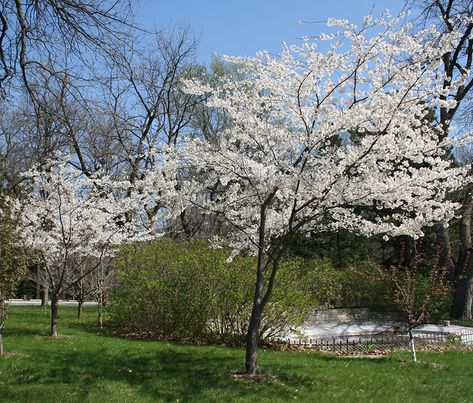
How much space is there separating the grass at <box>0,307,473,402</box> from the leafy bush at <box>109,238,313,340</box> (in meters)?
1.00

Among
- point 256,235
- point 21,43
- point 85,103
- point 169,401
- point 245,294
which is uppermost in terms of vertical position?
point 21,43

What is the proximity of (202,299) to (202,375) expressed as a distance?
3.53 metres

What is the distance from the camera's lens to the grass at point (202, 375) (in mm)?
5551

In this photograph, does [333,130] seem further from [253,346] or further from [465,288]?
[465,288]

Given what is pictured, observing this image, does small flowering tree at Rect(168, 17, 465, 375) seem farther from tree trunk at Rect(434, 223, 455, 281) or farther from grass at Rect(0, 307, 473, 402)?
tree trunk at Rect(434, 223, 455, 281)

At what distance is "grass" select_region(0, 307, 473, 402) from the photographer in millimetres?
5551

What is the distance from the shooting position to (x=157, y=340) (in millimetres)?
9914

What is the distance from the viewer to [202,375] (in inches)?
256

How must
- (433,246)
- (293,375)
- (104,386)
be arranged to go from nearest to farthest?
(104,386), (293,375), (433,246)

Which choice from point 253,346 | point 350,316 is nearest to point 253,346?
point 253,346

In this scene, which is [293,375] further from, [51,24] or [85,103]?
[51,24]

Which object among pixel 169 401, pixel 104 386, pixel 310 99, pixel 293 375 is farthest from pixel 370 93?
pixel 104 386

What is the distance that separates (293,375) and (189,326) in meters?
3.79

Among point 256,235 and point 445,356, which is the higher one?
point 256,235
